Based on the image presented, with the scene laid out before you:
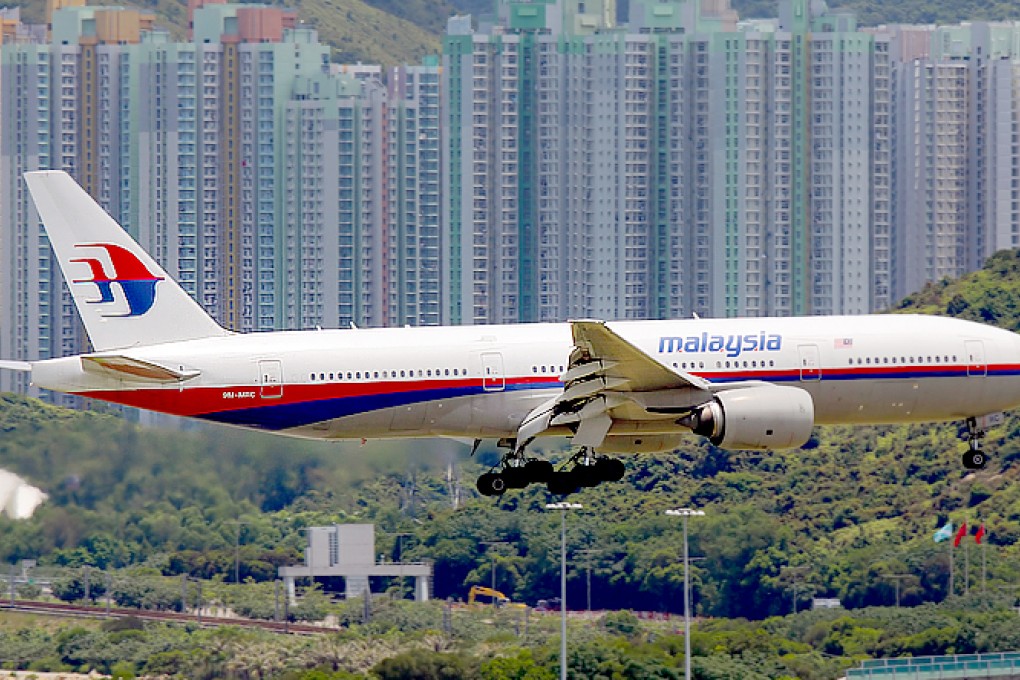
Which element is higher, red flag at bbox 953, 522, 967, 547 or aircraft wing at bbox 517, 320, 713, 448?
aircraft wing at bbox 517, 320, 713, 448

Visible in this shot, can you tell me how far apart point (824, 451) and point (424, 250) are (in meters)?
72.5

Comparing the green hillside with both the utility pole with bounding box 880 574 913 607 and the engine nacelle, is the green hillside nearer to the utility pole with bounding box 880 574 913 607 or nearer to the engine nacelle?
the utility pole with bounding box 880 574 913 607

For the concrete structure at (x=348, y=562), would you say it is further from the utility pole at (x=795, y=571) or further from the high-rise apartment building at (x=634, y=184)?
the high-rise apartment building at (x=634, y=184)

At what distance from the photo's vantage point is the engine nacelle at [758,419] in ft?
181

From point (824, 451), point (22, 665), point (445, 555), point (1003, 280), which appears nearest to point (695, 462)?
point (824, 451)

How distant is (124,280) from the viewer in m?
58.4

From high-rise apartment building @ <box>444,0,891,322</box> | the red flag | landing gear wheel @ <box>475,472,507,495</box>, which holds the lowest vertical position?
the red flag

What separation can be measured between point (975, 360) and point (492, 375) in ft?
40.6

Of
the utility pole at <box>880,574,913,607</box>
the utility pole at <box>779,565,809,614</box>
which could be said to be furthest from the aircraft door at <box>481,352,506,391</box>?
the utility pole at <box>779,565,809,614</box>

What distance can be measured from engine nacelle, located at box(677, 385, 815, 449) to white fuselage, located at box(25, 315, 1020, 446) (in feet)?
4.69

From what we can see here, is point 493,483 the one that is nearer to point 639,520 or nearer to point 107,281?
point 107,281

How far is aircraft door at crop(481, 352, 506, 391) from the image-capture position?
2229 inches

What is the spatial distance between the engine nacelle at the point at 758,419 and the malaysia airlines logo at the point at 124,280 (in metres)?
14.2

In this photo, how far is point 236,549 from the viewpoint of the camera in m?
103
